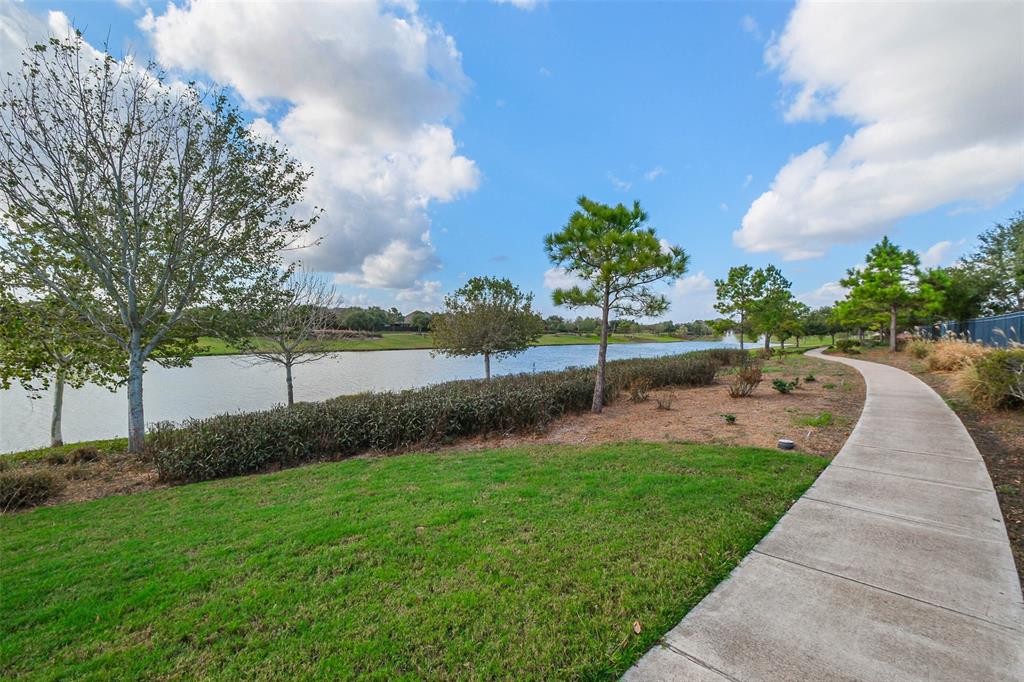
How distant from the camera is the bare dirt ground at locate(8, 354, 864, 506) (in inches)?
233

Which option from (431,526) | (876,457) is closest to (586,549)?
(431,526)

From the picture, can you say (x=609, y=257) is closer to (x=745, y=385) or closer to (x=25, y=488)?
(x=745, y=385)

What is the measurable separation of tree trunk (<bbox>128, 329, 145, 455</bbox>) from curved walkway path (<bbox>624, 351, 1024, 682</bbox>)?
9412 millimetres

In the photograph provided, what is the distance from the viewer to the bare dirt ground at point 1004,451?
3307 mm

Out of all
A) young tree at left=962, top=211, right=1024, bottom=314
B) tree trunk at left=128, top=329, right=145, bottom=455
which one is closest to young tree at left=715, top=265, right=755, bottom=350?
young tree at left=962, top=211, right=1024, bottom=314

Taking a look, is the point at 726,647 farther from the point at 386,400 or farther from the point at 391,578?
the point at 386,400

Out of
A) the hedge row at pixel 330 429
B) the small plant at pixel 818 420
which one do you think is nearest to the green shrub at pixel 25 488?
the hedge row at pixel 330 429

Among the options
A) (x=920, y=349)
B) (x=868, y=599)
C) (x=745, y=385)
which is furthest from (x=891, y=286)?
(x=868, y=599)

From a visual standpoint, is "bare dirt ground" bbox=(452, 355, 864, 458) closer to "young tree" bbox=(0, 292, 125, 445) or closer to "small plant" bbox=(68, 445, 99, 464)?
"small plant" bbox=(68, 445, 99, 464)

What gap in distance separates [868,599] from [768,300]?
2610cm

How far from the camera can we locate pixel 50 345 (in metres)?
7.82

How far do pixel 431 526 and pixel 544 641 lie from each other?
1.73 meters

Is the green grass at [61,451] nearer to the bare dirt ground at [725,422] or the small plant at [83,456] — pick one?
the small plant at [83,456]

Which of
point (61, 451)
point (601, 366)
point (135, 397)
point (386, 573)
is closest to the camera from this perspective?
point (386, 573)
